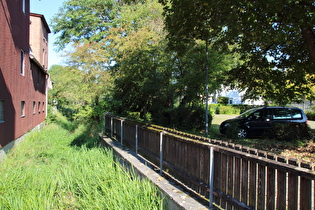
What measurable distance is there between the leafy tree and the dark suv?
769 millimetres

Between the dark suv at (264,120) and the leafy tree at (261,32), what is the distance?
0.77 metres

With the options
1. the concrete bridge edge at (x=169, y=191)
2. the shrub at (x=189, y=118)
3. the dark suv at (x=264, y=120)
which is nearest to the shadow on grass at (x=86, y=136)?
the shrub at (x=189, y=118)

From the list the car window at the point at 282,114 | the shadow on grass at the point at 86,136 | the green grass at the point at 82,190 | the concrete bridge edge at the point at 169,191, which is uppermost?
the car window at the point at 282,114

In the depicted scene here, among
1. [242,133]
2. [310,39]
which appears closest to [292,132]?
[242,133]

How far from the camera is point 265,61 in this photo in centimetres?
1056

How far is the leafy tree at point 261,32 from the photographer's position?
21.7ft

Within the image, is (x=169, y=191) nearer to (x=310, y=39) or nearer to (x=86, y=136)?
(x=310, y=39)

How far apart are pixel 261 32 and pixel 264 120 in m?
5.93

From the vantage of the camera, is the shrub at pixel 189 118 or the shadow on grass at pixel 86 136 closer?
the shadow on grass at pixel 86 136

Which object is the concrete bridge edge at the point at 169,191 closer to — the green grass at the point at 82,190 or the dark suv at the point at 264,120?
the green grass at the point at 82,190

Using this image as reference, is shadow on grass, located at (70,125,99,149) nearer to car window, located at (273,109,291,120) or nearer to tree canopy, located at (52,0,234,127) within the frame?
tree canopy, located at (52,0,234,127)

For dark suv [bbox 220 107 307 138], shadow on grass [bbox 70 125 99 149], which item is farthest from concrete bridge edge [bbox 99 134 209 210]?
dark suv [bbox 220 107 307 138]

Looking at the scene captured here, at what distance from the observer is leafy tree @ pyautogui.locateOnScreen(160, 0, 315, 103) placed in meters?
6.61

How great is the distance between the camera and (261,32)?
6.99 meters
